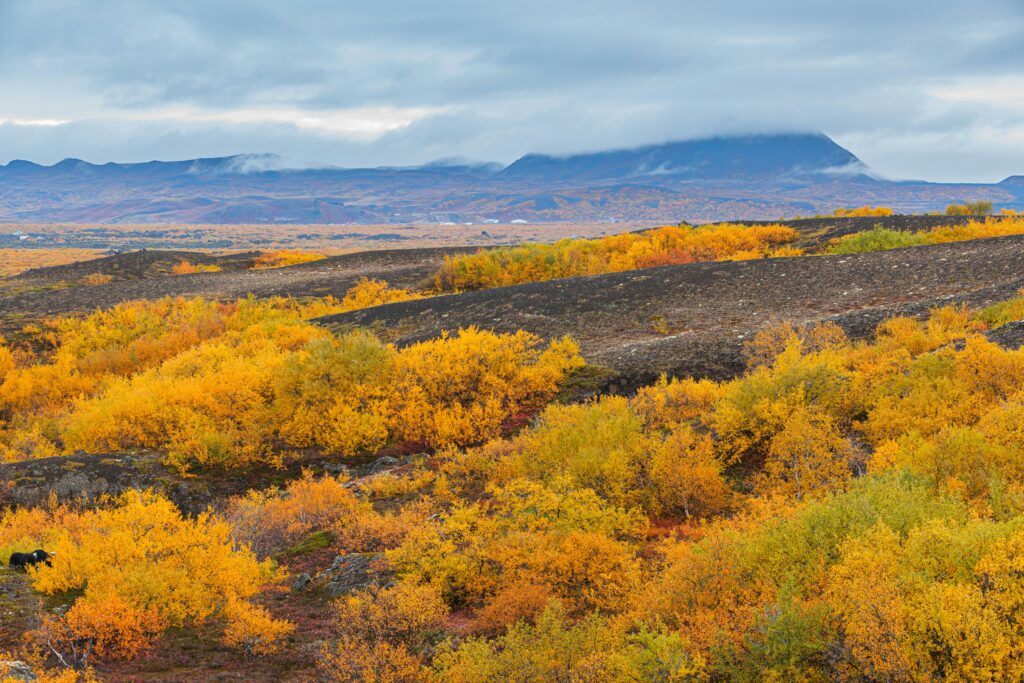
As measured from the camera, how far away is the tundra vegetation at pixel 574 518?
8.16 metres

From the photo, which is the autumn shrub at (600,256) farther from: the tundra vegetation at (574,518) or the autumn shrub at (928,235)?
the tundra vegetation at (574,518)

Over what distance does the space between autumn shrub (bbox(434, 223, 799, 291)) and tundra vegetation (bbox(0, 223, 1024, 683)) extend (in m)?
25.6

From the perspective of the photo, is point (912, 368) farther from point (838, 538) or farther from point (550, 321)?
point (550, 321)

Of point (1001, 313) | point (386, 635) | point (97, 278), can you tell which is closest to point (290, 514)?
point (386, 635)

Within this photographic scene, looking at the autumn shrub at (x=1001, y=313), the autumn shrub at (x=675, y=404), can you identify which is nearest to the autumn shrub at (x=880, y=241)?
the autumn shrub at (x=1001, y=313)

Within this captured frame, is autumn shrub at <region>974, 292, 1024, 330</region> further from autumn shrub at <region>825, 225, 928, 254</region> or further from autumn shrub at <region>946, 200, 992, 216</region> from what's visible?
autumn shrub at <region>946, 200, 992, 216</region>

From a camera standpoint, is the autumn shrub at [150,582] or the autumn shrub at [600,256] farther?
the autumn shrub at [600,256]

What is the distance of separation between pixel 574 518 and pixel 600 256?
1769 inches

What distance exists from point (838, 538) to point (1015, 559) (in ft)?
7.53

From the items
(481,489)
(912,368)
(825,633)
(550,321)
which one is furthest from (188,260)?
(825,633)

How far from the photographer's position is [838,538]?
31.2 feet

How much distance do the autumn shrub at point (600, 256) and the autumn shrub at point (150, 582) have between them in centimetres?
4073

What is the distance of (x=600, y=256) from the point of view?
57.3 metres

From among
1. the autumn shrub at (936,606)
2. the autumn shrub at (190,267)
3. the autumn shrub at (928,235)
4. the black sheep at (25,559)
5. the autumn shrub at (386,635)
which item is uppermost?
the autumn shrub at (928,235)
